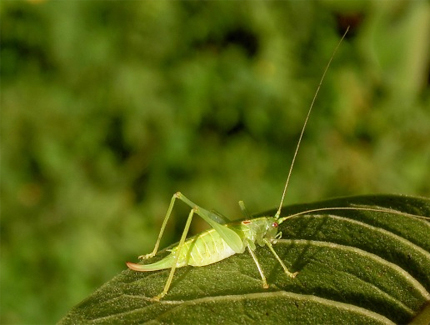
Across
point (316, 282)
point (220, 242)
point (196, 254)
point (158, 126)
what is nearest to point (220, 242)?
Answer: point (220, 242)

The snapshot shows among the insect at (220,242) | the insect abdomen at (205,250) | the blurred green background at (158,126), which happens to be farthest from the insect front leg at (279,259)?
the blurred green background at (158,126)

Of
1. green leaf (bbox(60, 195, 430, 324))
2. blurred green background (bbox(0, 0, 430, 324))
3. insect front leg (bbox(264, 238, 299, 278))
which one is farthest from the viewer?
blurred green background (bbox(0, 0, 430, 324))

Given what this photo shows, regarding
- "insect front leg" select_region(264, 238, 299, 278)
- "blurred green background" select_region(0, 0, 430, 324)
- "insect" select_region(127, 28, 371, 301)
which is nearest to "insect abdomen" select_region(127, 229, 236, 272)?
"insect" select_region(127, 28, 371, 301)

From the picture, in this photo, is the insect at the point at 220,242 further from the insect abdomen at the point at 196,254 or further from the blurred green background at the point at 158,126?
the blurred green background at the point at 158,126

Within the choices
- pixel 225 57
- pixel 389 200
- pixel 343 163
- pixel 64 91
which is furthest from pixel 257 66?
pixel 389 200

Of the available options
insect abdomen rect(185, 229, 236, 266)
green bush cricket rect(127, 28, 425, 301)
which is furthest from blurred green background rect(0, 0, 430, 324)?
insect abdomen rect(185, 229, 236, 266)

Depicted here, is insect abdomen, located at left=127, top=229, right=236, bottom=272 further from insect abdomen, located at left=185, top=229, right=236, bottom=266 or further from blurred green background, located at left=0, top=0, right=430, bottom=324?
blurred green background, located at left=0, top=0, right=430, bottom=324

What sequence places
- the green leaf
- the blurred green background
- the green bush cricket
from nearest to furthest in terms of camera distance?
the green leaf, the green bush cricket, the blurred green background

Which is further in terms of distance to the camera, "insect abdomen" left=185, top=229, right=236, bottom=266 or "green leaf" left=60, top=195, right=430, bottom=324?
"insect abdomen" left=185, top=229, right=236, bottom=266
